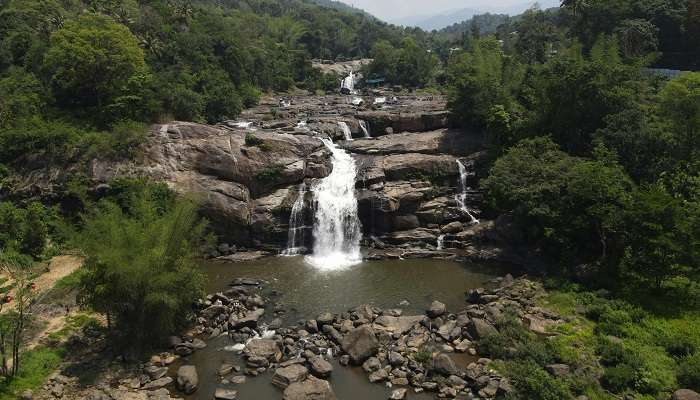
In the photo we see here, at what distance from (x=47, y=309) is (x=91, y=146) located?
572 inches

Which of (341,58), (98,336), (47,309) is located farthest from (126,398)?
(341,58)

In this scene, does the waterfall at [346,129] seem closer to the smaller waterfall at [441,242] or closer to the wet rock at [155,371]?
the smaller waterfall at [441,242]

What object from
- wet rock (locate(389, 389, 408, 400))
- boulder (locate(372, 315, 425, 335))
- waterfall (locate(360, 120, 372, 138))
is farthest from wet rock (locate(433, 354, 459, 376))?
waterfall (locate(360, 120, 372, 138))

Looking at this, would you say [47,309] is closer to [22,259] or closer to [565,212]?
[22,259]

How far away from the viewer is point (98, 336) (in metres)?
21.4

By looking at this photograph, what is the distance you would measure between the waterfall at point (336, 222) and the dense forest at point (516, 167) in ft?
26.1

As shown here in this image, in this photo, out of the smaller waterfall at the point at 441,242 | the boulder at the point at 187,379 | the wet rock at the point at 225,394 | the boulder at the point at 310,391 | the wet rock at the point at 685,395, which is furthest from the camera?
the smaller waterfall at the point at 441,242

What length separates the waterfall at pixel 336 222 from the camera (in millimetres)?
32656

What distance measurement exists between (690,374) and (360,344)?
12128mm

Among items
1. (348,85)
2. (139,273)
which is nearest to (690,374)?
(139,273)

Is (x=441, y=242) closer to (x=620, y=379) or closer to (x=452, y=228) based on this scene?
(x=452, y=228)

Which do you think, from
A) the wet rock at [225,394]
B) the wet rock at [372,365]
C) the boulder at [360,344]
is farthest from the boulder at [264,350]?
the wet rock at [372,365]

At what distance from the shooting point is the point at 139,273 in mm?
18969

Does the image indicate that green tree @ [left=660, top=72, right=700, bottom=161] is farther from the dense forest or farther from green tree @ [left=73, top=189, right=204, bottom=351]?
green tree @ [left=73, top=189, right=204, bottom=351]
